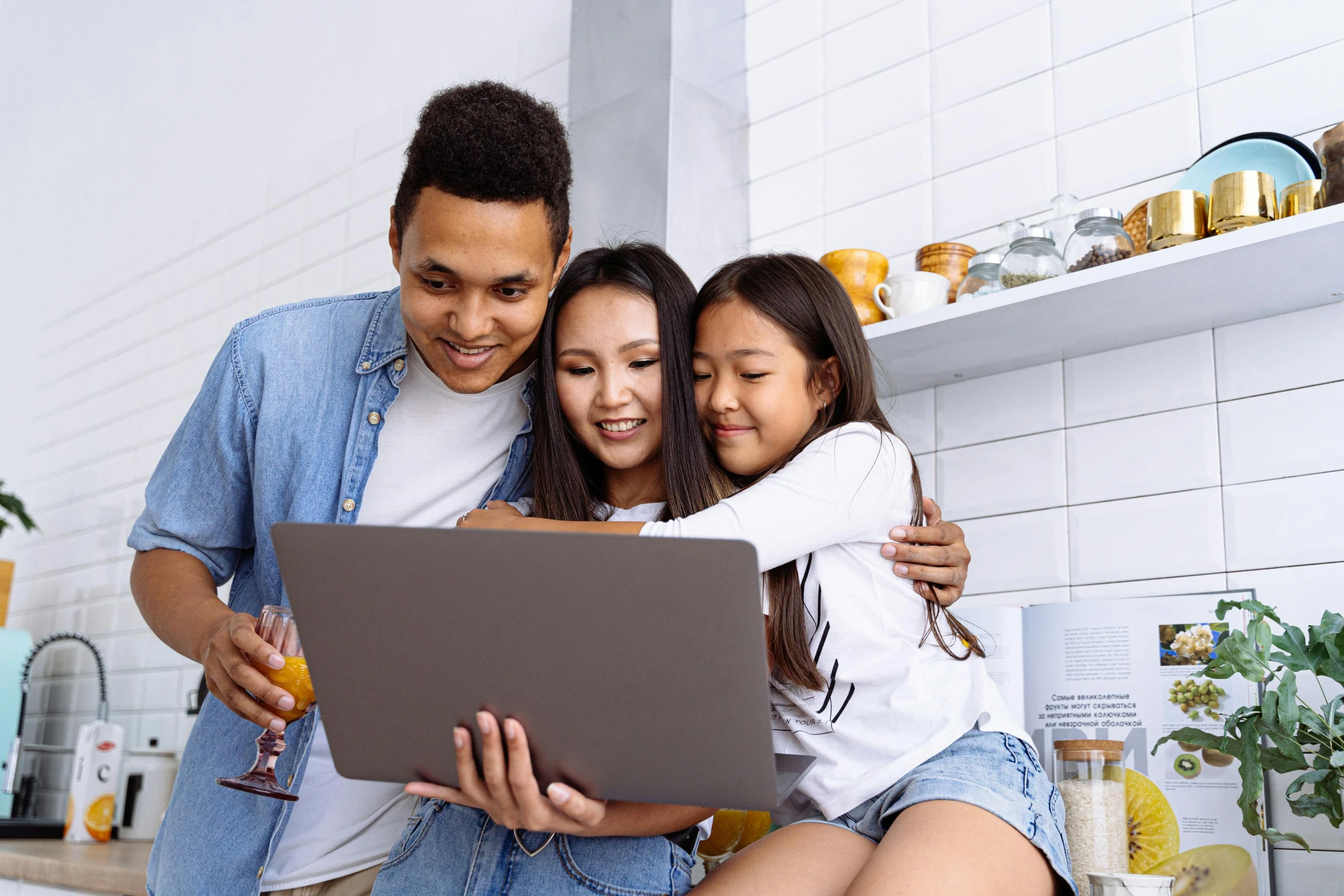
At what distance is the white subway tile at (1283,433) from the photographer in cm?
163

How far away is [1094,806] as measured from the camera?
1.46 metres

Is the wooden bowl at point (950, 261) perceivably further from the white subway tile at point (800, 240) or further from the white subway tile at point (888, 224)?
the white subway tile at point (800, 240)

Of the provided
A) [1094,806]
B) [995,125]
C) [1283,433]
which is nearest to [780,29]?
[995,125]

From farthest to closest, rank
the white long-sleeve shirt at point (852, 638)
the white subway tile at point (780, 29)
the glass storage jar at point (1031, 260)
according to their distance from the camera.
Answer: the white subway tile at point (780, 29) < the glass storage jar at point (1031, 260) < the white long-sleeve shirt at point (852, 638)

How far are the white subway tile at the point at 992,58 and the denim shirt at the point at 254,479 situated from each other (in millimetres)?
1189

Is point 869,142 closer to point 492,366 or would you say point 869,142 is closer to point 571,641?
point 492,366

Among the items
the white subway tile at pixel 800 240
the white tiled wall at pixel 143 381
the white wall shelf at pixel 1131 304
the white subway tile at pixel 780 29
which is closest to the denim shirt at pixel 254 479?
the white wall shelf at pixel 1131 304

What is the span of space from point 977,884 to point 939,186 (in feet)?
4.84

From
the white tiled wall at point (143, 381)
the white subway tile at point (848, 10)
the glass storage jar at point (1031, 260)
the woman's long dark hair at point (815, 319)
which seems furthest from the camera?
the white tiled wall at point (143, 381)

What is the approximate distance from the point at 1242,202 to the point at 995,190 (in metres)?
0.61

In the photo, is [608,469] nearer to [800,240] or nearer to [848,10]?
[800,240]

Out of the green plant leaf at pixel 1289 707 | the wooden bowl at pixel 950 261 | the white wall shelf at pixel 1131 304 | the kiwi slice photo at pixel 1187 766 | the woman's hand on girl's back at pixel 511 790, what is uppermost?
the wooden bowl at pixel 950 261

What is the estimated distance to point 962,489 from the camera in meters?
2.00

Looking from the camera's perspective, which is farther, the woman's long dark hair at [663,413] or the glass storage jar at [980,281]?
the glass storage jar at [980,281]
